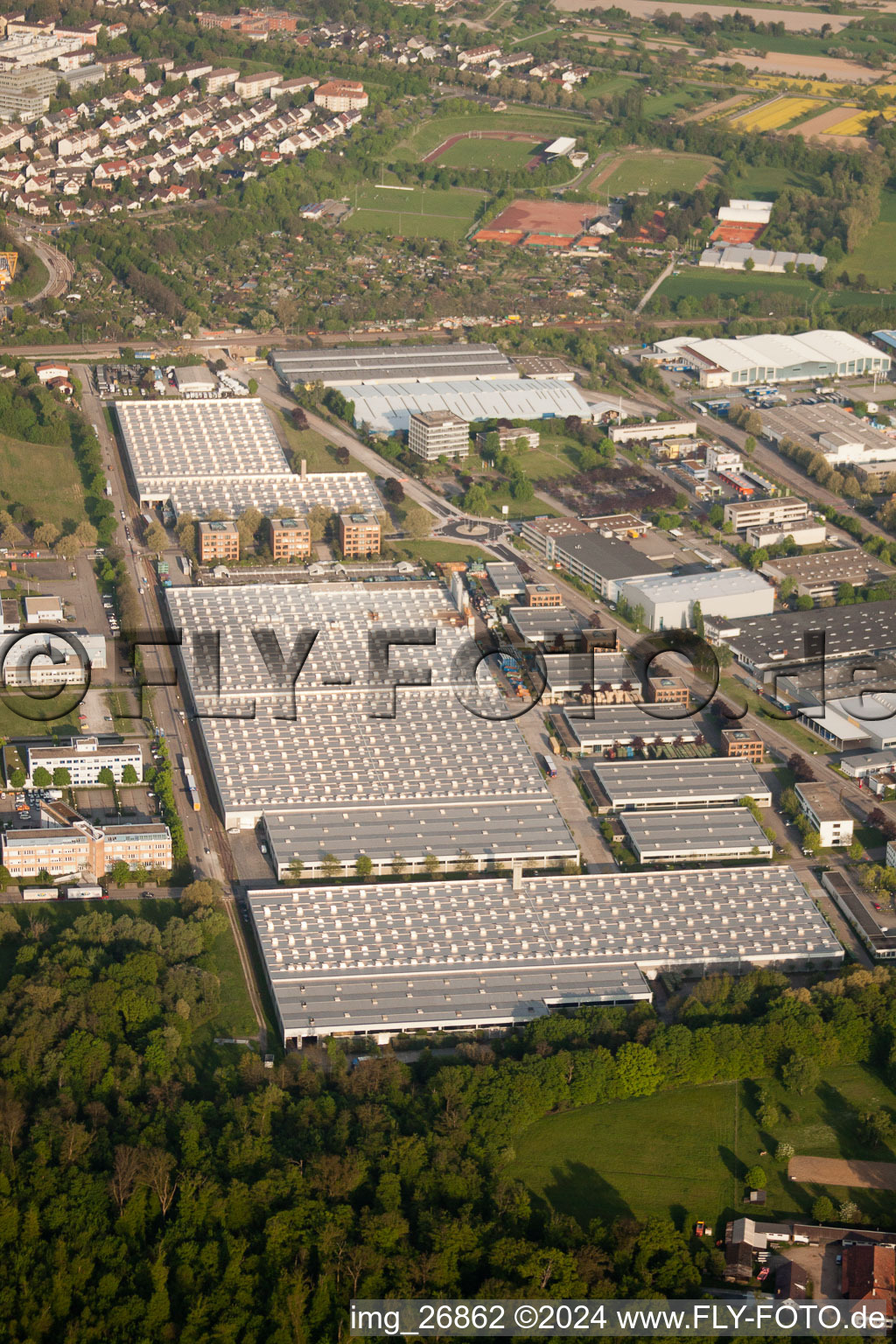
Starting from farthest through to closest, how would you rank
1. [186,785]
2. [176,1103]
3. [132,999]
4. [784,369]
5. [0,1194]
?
[784,369] → [186,785] → [132,999] → [176,1103] → [0,1194]

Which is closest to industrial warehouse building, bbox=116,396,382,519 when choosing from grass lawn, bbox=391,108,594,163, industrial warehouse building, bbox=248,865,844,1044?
industrial warehouse building, bbox=248,865,844,1044

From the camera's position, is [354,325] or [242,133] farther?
[242,133]

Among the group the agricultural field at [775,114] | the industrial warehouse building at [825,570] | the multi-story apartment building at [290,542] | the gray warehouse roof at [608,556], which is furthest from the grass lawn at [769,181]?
the multi-story apartment building at [290,542]

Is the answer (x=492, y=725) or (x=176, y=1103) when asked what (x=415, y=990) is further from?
(x=492, y=725)

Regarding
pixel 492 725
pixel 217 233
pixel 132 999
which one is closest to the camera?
pixel 132 999

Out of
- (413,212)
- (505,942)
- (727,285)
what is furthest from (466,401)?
(505,942)

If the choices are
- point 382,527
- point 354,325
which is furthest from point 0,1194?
point 354,325
